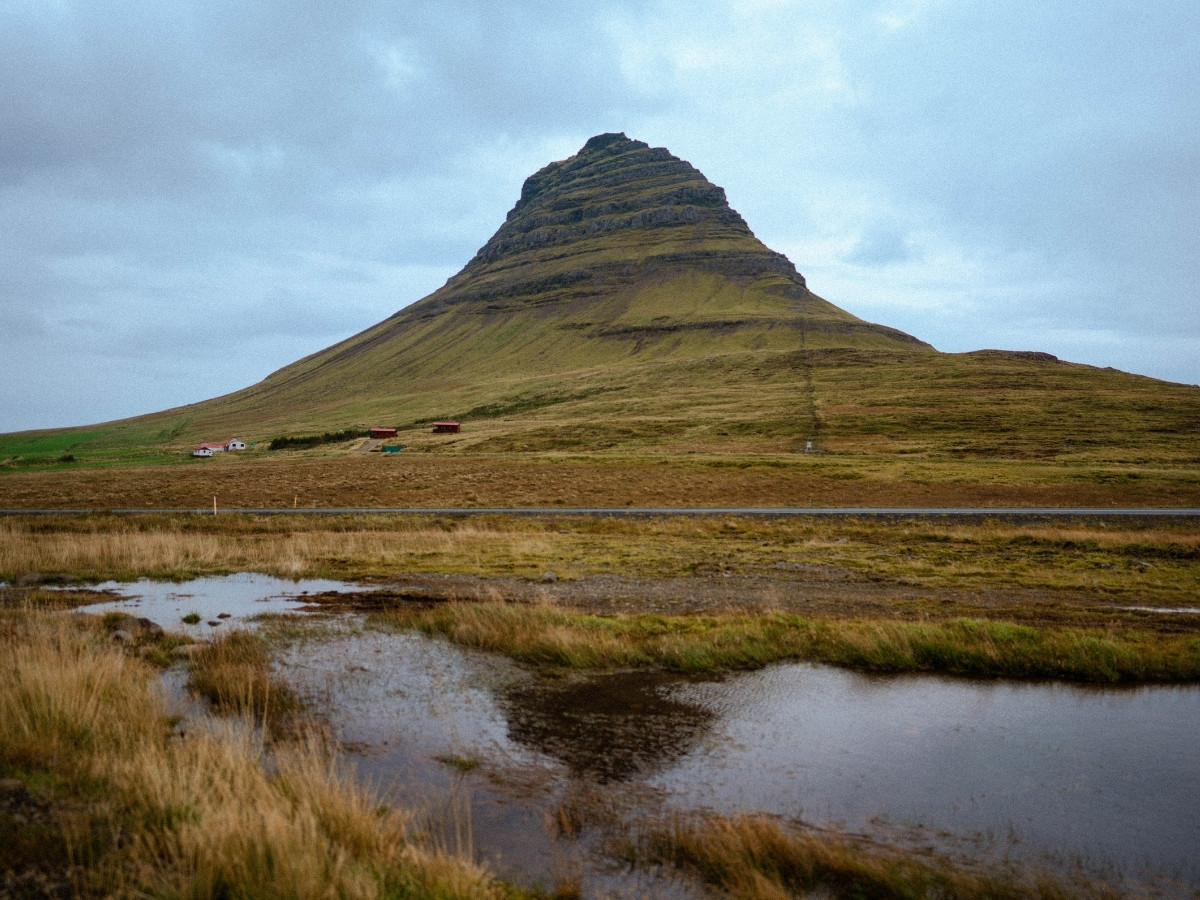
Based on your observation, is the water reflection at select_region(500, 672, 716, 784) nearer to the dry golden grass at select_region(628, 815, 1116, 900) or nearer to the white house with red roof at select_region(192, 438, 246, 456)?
the dry golden grass at select_region(628, 815, 1116, 900)

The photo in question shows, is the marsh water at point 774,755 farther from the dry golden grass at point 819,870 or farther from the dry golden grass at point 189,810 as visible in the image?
the dry golden grass at point 189,810

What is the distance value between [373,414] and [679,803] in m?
156

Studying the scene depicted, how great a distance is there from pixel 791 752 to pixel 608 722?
2.89 meters

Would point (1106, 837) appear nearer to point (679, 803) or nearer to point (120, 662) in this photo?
point (679, 803)

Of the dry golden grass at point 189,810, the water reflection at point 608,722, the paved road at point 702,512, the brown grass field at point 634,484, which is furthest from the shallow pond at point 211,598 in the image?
the brown grass field at point 634,484

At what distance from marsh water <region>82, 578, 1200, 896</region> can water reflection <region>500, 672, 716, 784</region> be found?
0.04 metres

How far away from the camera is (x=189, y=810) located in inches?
266

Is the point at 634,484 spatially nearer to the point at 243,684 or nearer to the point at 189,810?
the point at 243,684

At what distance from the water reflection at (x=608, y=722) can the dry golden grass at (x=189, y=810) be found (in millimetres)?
3073

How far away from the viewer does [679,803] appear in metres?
8.98

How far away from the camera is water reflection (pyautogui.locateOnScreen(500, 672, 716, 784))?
403 inches

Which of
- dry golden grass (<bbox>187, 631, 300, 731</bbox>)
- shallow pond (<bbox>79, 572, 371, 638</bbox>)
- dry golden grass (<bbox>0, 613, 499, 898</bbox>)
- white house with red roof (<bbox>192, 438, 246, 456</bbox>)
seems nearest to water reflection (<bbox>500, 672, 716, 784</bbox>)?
dry golden grass (<bbox>0, 613, 499, 898</bbox>)

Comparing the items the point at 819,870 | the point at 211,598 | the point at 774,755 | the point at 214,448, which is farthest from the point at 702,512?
the point at 214,448

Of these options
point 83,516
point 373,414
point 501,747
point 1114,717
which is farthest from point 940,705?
point 373,414
